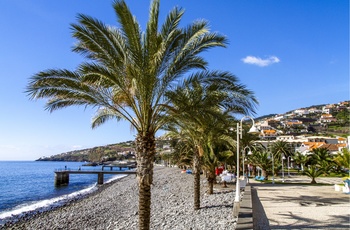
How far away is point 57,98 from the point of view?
7895 mm

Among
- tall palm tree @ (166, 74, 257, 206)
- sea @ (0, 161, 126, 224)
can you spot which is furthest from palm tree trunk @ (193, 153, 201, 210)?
sea @ (0, 161, 126, 224)

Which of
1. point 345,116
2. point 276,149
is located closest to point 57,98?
point 276,149

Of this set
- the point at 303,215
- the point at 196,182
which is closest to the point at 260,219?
the point at 303,215

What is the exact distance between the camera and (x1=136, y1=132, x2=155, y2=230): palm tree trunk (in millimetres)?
7359

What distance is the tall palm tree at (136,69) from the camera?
7.05m

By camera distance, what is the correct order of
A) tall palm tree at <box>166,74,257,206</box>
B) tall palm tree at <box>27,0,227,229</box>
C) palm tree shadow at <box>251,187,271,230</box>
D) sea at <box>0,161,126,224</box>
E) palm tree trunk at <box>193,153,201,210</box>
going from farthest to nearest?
sea at <box>0,161,126,224</box>, palm tree trunk at <box>193,153,201,210</box>, palm tree shadow at <box>251,187,271,230</box>, tall palm tree at <box>166,74,257,206</box>, tall palm tree at <box>27,0,227,229</box>

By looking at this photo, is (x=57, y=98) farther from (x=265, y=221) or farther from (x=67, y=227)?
(x=67, y=227)

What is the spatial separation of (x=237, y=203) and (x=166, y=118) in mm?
4823

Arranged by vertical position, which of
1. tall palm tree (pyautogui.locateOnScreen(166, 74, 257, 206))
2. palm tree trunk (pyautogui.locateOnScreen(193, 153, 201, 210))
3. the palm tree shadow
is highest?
tall palm tree (pyautogui.locateOnScreen(166, 74, 257, 206))

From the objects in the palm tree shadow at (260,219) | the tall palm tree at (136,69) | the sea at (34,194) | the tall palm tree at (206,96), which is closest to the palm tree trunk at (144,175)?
the tall palm tree at (136,69)

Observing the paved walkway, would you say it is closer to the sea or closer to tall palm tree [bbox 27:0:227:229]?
tall palm tree [bbox 27:0:227:229]

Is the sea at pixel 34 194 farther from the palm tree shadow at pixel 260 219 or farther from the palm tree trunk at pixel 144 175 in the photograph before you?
the palm tree shadow at pixel 260 219

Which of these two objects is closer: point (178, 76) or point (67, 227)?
point (178, 76)

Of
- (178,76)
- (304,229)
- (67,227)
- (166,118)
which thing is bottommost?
(67,227)
